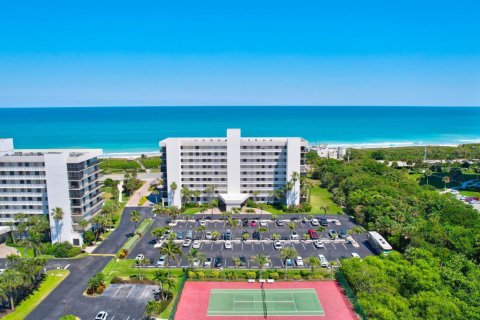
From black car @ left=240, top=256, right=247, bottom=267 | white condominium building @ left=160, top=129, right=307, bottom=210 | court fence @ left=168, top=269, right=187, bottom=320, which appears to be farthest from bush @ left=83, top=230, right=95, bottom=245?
black car @ left=240, top=256, right=247, bottom=267

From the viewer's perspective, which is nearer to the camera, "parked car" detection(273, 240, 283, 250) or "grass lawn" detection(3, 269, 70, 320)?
"grass lawn" detection(3, 269, 70, 320)

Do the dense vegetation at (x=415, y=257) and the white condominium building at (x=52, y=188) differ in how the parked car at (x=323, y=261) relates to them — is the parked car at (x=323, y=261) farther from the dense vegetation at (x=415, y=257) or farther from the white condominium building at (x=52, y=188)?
the white condominium building at (x=52, y=188)

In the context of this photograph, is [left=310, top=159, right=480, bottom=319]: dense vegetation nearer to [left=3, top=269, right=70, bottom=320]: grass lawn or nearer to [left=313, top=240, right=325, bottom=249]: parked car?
[left=313, top=240, right=325, bottom=249]: parked car

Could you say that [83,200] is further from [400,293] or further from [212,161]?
[400,293]

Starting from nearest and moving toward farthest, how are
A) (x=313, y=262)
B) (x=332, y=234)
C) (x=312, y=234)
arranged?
(x=313, y=262), (x=332, y=234), (x=312, y=234)

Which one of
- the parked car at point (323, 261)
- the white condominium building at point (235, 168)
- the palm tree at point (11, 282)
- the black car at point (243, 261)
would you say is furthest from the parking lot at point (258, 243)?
the palm tree at point (11, 282)

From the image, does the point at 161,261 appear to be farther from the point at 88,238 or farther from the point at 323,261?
the point at 323,261

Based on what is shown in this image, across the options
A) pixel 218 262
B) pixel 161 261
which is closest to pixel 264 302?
pixel 218 262
